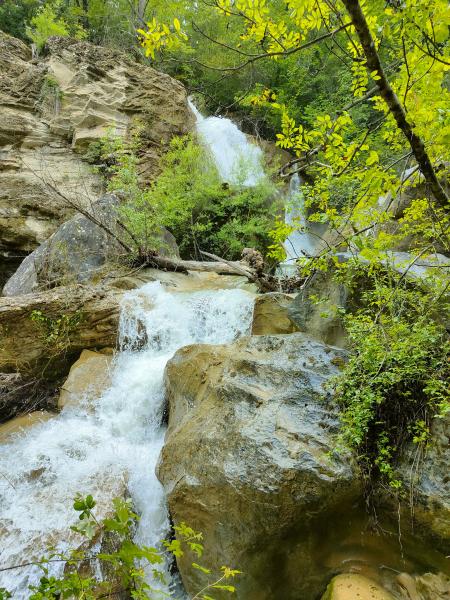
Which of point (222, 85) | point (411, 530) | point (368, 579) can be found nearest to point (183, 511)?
point (368, 579)

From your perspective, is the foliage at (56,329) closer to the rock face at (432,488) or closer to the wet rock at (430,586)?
the rock face at (432,488)

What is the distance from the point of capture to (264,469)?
2.84 m

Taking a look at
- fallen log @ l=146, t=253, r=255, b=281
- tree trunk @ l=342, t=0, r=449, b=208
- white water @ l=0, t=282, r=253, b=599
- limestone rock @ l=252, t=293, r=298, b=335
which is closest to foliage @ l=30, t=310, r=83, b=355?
white water @ l=0, t=282, r=253, b=599

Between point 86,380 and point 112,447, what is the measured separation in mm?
1331

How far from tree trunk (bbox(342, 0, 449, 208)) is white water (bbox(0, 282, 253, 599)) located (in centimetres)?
394

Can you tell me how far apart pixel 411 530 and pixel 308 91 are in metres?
16.6

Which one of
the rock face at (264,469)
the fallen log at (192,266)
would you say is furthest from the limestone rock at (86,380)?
the fallen log at (192,266)

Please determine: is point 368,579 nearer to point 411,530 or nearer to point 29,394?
point 411,530

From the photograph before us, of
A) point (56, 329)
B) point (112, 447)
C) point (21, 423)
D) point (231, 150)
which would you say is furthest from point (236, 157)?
point (112, 447)

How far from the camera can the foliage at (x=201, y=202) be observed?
10.5 metres

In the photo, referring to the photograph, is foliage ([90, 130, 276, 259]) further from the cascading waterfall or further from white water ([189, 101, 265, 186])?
the cascading waterfall

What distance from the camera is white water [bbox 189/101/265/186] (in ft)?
40.8

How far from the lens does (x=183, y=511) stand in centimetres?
312

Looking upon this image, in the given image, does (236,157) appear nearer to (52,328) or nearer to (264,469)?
(52,328)
